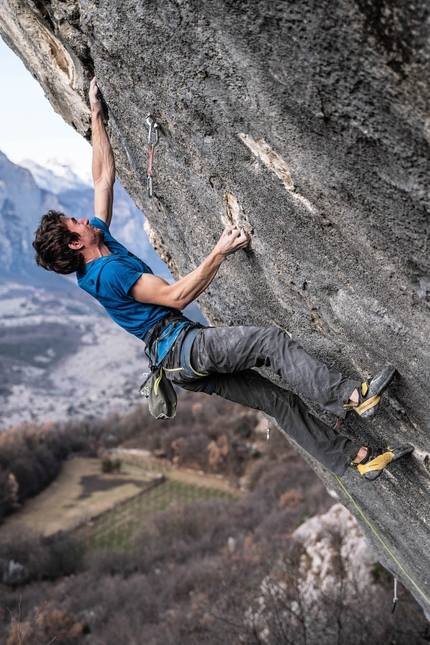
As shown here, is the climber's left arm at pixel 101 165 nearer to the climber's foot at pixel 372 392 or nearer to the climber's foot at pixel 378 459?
the climber's foot at pixel 372 392

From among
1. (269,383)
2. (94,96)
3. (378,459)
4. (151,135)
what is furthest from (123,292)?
(378,459)

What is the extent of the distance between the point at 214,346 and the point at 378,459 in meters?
1.39

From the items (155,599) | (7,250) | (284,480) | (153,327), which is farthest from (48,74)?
(7,250)

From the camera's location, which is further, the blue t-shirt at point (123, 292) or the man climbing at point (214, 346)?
the blue t-shirt at point (123, 292)

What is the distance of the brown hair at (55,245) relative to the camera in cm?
379

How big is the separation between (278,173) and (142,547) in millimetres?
25884

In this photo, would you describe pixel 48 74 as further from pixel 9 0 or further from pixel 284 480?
pixel 284 480

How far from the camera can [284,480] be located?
3025 cm

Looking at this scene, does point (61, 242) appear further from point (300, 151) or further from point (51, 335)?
point (51, 335)

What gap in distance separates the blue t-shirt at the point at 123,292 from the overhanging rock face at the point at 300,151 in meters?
0.76

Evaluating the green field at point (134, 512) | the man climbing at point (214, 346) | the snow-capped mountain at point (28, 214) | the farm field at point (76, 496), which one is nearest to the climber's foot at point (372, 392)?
the man climbing at point (214, 346)

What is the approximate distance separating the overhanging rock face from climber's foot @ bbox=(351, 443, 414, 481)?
9 cm

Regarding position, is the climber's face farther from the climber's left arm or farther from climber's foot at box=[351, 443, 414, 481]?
climber's foot at box=[351, 443, 414, 481]

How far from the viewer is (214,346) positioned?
143 inches
